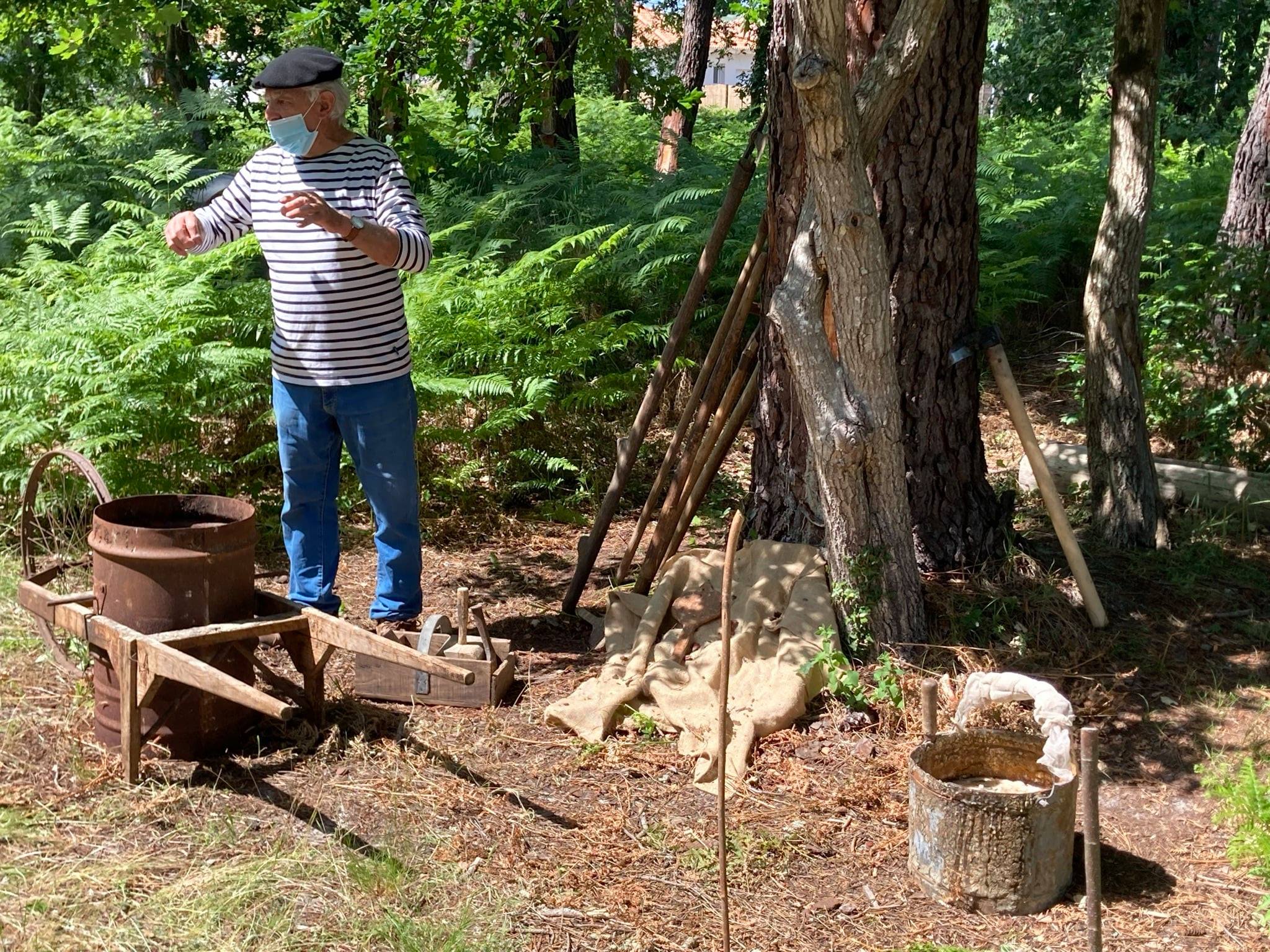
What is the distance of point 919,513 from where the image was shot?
16.5 ft

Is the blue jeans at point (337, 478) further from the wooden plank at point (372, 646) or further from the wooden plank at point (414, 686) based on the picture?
the wooden plank at point (372, 646)

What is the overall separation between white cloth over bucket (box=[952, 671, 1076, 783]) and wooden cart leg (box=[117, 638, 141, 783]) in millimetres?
2513

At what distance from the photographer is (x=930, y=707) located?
344cm

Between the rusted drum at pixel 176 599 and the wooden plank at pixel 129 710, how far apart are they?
15 centimetres

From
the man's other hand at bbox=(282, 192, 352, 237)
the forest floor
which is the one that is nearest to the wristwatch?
the man's other hand at bbox=(282, 192, 352, 237)

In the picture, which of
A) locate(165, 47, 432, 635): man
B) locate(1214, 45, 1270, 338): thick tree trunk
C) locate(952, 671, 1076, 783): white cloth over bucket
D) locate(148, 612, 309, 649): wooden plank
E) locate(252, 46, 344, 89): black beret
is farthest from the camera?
locate(1214, 45, 1270, 338): thick tree trunk

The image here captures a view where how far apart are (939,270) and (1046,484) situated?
37.8 inches

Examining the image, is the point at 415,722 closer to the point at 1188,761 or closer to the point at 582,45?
the point at 1188,761

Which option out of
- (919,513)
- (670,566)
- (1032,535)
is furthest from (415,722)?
(1032,535)

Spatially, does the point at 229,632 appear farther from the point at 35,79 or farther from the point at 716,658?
the point at 35,79

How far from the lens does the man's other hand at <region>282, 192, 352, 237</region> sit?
3701 mm

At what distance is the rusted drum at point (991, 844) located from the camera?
3184 millimetres

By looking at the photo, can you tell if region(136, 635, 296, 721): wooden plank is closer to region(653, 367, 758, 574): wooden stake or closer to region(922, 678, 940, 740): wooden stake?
region(922, 678, 940, 740): wooden stake

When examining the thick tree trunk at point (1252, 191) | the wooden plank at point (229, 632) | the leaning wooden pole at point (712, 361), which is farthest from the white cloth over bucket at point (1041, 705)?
the thick tree trunk at point (1252, 191)
